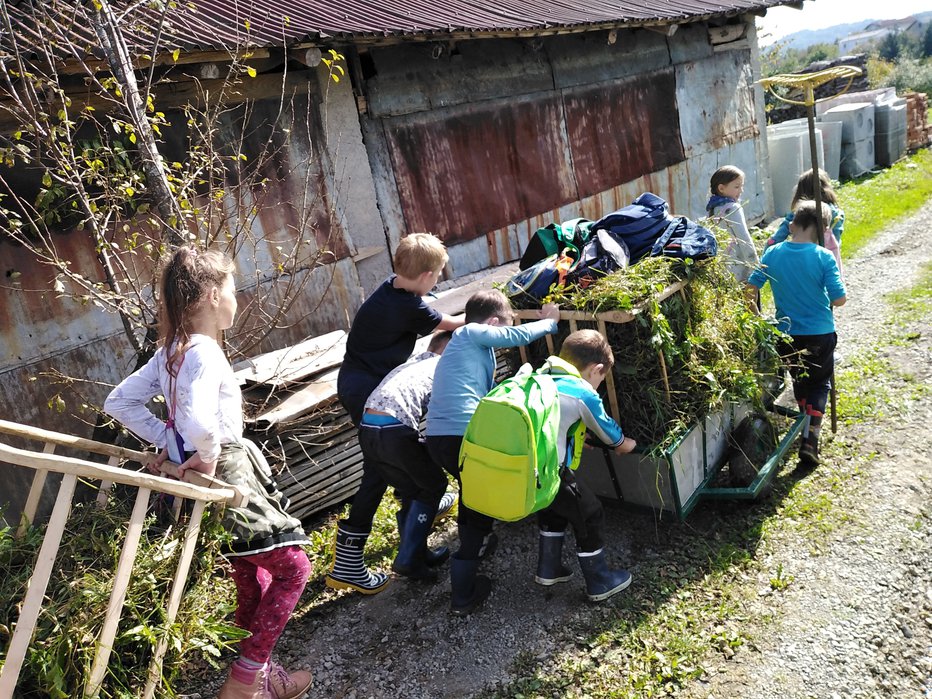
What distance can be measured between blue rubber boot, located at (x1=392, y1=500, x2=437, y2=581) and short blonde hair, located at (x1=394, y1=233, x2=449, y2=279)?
1313 mm

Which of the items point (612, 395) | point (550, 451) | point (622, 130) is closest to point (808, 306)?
point (612, 395)

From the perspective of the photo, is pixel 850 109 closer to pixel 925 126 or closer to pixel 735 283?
pixel 925 126

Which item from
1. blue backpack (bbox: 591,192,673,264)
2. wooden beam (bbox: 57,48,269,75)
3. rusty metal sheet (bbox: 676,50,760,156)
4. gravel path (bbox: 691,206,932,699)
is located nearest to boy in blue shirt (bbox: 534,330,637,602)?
gravel path (bbox: 691,206,932,699)

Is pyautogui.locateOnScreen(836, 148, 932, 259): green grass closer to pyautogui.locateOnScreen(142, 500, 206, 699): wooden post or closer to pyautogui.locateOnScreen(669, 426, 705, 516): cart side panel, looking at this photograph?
pyautogui.locateOnScreen(669, 426, 705, 516): cart side panel

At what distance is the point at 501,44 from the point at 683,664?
6.89 m

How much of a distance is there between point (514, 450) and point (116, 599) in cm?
171

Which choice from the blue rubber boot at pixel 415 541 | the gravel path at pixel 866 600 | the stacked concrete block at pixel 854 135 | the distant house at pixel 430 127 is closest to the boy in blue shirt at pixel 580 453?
the blue rubber boot at pixel 415 541

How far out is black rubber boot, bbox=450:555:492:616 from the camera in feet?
12.8

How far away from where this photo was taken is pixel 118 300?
181 inches

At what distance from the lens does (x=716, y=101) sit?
11562 millimetres

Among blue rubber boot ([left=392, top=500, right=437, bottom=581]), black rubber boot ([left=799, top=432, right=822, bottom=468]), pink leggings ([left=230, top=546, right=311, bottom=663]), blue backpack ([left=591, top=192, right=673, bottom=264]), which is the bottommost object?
black rubber boot ([left=799, top=432, right=822, bottom=468])

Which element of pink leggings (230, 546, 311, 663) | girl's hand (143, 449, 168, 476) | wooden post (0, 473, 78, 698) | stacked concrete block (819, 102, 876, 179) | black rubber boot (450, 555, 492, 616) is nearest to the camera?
wooden post (0, 473, 78, 698)

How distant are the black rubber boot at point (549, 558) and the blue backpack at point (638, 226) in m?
1.73

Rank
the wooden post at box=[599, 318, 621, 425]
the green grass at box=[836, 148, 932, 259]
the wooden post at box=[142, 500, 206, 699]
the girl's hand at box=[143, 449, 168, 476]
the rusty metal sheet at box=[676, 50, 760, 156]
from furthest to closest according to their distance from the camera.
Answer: the green grass at box=[836, 148, 932, 259]
the rusty metal sheet at box=[676, 50, 760, 156]
the wooden post at box=[599, 318, 621, 425]
the girl's hand at box=[143, 449, 168, 476]
the wooden post at box=[142, 500, 206, 699]
